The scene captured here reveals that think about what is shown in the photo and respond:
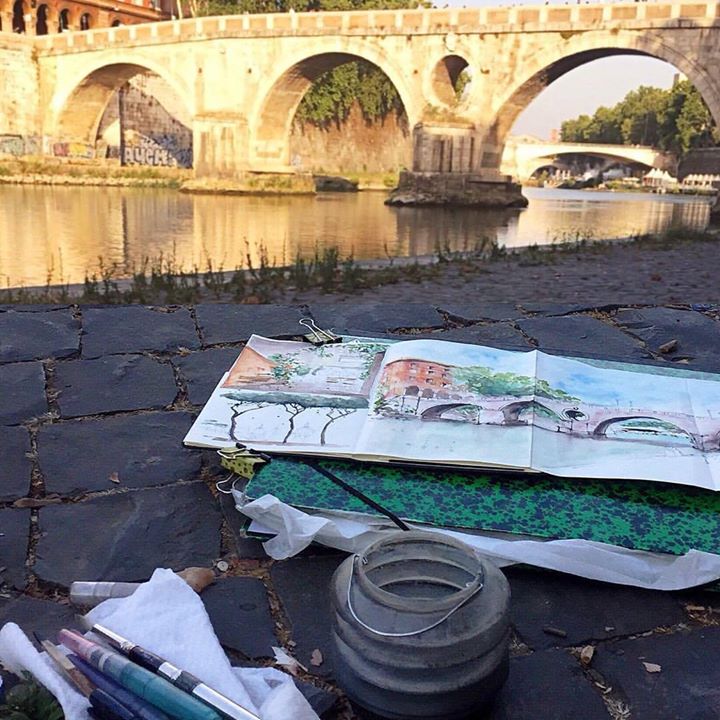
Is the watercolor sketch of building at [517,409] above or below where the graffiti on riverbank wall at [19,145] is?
below

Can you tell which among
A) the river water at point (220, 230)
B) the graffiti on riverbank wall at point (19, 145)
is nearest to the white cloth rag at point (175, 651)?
the river water at point (220, 230)

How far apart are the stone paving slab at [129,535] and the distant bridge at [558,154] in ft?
174

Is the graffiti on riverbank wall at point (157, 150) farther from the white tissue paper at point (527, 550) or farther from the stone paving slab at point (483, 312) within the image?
the white tissue paper at point (527, 550)

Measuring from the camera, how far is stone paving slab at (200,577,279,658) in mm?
1059

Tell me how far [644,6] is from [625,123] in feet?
161

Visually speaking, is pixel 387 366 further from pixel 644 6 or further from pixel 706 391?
pixel 644 6

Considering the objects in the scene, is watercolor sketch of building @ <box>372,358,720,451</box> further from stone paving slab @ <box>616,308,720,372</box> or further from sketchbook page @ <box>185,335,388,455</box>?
stone paving slab @ <box>616,308,720,372</box>

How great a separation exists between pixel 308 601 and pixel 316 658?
132 mm

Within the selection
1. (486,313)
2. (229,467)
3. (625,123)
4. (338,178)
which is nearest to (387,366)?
(229,467)

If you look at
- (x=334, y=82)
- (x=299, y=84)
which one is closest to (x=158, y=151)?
(x=334, y=82)

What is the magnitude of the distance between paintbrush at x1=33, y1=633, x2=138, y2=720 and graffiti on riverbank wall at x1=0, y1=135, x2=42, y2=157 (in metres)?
31.6

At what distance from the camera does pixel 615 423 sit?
1.59m

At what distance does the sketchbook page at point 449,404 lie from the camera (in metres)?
1.45

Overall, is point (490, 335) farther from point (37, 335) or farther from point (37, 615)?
point (37, 615)
